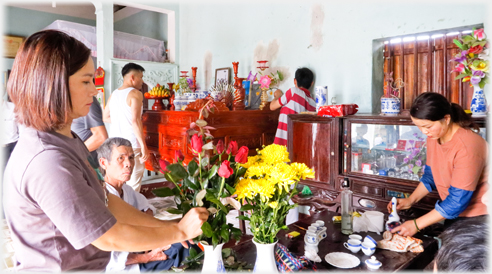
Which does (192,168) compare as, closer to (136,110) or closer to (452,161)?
(452,161)

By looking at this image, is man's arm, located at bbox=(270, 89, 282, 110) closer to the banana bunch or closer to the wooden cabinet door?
the wooden cabinet door

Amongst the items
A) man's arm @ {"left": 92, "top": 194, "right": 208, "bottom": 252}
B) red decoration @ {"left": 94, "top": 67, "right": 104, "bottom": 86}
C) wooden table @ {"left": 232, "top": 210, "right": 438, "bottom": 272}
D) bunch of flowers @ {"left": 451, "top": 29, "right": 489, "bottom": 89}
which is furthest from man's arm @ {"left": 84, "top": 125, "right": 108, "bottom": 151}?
red decoration @ {"left": 94, "top": 67, "right": 104, "bottom": 86}

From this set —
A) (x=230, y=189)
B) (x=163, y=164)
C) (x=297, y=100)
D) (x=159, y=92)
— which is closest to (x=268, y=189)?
(x=230, y=189)

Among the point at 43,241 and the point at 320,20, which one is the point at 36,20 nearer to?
the point at 320,20

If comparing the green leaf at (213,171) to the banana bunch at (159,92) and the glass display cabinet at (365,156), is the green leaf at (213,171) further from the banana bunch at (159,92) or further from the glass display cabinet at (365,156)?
the banana bunch at (159,92)

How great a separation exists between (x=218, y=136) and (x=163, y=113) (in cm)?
97

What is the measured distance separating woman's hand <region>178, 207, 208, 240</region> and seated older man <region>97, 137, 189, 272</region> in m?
0.93

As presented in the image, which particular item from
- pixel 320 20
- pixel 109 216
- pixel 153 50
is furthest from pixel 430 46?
pixel 153 50

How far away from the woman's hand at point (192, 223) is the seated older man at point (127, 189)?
93cm

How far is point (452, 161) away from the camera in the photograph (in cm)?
185

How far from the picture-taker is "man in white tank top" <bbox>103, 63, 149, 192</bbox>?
3.47 metres

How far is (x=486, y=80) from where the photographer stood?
213 centimetres

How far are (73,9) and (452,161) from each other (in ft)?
24.5

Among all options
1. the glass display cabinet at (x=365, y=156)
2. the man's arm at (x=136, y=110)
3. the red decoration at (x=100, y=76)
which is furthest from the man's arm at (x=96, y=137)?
the red decoration at (x=100, y=76)
